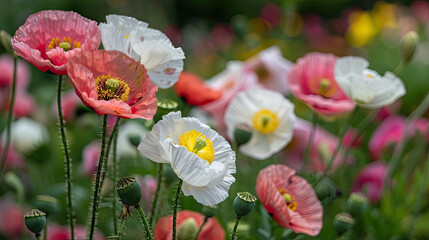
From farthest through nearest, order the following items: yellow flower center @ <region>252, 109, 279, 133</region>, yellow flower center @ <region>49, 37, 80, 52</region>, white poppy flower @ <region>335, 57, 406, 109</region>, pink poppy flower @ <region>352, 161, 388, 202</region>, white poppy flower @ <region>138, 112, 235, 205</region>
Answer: pink poppy flower @ <region>352, 161, 388, 202</region>
yellow flower center @ <region>252, 109, 279, 133</region>
white poppy flower @ <region>335, 57, 406, 109</region>
yellow flower center @ <region>49, 37, 80, 52</region>
white poppy flower @ <region>138, 112, 235, 205</region>

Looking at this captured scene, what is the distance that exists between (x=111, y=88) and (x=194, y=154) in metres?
0.12

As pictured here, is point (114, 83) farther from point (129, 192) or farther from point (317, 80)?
point (317, 80)

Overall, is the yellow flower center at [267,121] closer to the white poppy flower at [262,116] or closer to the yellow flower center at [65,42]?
the white poppy flower at [262,116]

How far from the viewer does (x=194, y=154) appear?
0.51 meters

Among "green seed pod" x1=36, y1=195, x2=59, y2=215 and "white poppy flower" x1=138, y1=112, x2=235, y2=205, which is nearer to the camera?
"white poppy flower" x1=138, y1=112, x2=235, y2=205

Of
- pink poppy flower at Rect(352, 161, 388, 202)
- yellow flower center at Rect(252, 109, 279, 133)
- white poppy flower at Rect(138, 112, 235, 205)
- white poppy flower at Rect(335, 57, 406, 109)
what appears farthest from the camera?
pink poppy flower at Rect(352, 161, 388, 202)

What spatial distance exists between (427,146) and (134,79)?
1.03 m

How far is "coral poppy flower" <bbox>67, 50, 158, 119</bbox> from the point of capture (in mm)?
520

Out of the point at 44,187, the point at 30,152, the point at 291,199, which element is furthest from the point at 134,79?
the point at 44,187

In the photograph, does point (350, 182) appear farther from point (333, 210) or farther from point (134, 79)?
point (134, 79)

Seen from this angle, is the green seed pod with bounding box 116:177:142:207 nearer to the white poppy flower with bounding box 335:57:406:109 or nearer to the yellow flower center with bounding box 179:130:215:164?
the yellow flower center with bounding box 179:130:215:164

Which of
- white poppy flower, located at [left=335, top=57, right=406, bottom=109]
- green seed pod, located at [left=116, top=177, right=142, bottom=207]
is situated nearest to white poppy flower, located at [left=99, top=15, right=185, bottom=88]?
green seed pod, located at [left=116, top=177, right=142, bottom=207]

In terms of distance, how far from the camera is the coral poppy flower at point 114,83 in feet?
1.70

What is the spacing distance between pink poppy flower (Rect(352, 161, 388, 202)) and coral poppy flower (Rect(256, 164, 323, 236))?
41cm
